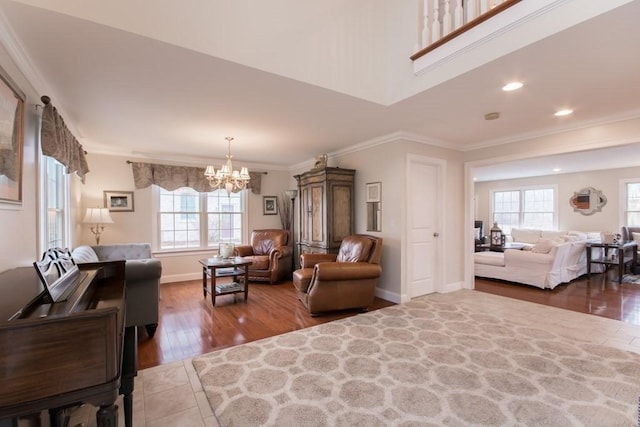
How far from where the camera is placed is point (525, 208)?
341 inches

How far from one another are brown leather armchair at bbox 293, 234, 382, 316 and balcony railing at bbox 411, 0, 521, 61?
2.36 metres

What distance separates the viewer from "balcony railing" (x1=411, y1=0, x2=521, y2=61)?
2291 mm

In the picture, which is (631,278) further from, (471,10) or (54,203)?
(54,203)

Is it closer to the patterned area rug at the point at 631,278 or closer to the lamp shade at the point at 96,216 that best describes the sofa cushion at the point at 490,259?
the patterned area rug at the point at 631,278

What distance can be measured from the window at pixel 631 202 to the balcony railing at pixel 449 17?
7.48 metres

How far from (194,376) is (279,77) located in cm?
254

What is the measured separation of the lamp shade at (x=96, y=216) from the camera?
4.29 m

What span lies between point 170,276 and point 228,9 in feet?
15.6

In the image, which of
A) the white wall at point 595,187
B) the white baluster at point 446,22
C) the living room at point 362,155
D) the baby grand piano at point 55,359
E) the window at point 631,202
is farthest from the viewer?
the white wall at point 595,187

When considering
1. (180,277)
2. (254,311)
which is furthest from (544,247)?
(180,277)

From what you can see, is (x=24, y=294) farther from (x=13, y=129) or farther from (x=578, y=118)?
(x=578, y=118)

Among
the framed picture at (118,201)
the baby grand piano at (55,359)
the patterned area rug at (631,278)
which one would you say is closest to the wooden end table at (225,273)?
the framed picture at (118,201)

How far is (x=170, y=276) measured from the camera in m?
5.41

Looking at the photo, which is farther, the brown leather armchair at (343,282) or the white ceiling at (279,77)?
the brown leather armchair at (343,282)
